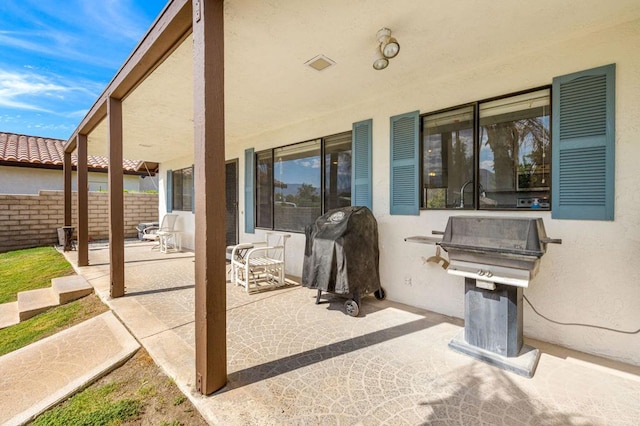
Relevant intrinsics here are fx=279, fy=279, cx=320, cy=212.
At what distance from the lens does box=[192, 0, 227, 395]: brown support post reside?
1.86 metres

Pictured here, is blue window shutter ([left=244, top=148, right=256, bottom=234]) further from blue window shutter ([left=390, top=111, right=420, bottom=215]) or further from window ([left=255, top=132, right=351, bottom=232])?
blue window shutter ([left=390, top=111, right=420, bottom=215])

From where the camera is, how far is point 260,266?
168 inches

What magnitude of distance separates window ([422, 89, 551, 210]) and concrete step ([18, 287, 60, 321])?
17.5ft

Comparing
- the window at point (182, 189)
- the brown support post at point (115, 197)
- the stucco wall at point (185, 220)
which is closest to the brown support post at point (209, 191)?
Answer: the brown support post at point (115, 197)

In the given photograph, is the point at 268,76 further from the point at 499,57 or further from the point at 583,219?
the point at 583,219

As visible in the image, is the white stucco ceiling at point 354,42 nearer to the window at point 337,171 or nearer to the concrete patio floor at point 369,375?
the window at point 337,171

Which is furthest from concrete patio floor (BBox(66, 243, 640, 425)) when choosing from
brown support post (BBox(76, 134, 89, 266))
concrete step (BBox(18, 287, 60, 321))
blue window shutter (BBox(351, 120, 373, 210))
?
brown support post (BBox(76, 134, 89, 266))

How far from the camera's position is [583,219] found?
2.51 metres

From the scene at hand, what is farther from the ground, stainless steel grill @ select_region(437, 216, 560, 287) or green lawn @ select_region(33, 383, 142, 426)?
stainless steel grill @ select_region(437, 216, 560, 287)

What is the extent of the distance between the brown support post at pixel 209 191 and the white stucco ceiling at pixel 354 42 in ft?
1.64

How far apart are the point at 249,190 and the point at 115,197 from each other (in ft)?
8.33

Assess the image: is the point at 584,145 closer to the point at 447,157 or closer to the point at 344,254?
the point at 447,157

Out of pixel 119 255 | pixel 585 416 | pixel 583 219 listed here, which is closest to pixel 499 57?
pixel 583 219

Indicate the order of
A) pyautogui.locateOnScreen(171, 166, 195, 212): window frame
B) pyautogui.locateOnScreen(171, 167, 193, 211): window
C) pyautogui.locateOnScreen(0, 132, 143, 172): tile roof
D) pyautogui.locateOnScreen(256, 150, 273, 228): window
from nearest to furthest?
Result: pyautogui.locateOnScreen(256, 150, 273, 228): window
pyautogui.locateOnScreen(171, 166, 195, 212): window frame
pyautogui.locateOnScreen(171, 167, 193, 211): window
pyautogui.locateOnScreen(0, 132, 143, 172): tile roof
